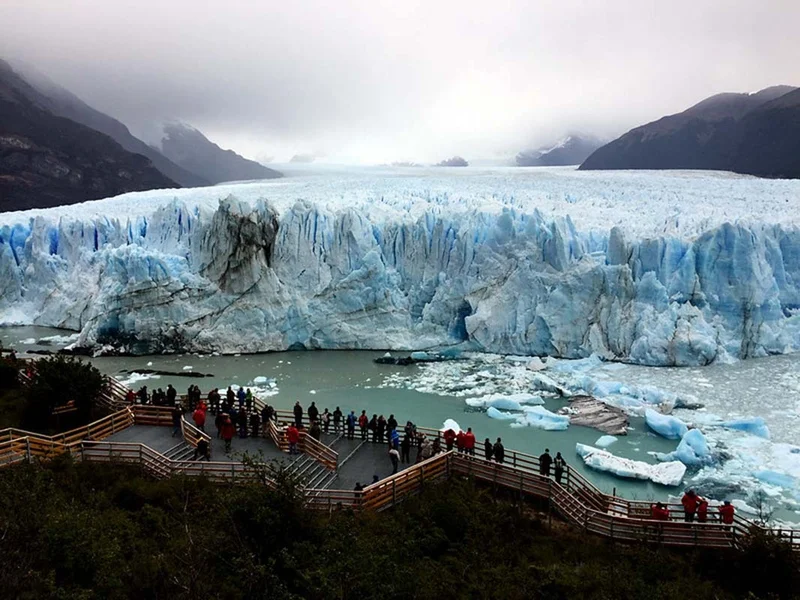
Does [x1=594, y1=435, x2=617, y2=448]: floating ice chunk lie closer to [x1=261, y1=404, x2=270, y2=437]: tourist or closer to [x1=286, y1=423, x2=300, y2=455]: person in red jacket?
[x1=286, y1=423, x2=300, y2=455]: person in red jacket

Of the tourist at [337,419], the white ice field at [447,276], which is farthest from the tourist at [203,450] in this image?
the white ice field at [447,276]

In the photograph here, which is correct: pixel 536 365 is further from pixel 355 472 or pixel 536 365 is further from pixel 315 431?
pixel 355 472

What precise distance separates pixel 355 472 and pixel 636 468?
5209 millimetres

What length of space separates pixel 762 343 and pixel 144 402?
1682cm

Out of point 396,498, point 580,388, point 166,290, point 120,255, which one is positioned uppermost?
point 120,255

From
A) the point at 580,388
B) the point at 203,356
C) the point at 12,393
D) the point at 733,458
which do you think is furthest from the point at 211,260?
the point at 733,458

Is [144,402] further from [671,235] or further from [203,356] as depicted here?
[671,235]

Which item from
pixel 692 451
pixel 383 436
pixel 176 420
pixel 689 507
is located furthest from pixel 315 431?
pixel 692 451

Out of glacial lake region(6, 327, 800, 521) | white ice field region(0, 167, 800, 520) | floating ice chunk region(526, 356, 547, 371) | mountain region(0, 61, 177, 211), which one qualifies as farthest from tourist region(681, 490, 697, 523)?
mountain region(0, 61, 177, 211)

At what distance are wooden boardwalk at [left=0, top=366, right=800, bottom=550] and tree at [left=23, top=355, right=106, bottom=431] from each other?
42.7 inches

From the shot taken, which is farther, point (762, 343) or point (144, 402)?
point (762, 343)

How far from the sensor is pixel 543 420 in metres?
12.6

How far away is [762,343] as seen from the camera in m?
17.1

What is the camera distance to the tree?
9.88 m
